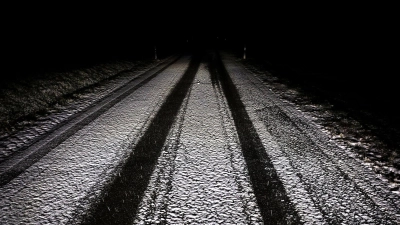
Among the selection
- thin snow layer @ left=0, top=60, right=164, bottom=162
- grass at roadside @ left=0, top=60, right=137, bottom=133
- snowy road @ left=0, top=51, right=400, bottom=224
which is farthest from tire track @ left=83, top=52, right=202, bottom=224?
grass at roadside @ left=0, top=60, right=137, bottom=133

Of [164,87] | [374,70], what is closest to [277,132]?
[164,87]

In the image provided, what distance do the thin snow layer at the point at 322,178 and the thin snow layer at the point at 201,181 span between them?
551 millimetres

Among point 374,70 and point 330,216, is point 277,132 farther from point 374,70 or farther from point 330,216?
point 374,70

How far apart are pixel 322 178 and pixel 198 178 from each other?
63.3 inches

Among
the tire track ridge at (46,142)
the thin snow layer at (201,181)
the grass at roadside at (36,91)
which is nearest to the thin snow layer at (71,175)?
the tire track ridge at (46,142)

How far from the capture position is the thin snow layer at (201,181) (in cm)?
269

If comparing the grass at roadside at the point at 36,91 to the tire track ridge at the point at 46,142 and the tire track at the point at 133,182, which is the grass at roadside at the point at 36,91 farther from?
the tire track at the point at 133,182

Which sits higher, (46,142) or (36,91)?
(36,91)

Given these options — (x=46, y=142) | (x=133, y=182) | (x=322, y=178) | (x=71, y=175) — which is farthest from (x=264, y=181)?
(x=46, y=142)

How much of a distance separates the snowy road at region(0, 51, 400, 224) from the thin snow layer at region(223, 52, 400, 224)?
12mm

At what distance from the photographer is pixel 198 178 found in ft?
11.2

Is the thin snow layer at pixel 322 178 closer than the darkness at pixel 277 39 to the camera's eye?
Yes

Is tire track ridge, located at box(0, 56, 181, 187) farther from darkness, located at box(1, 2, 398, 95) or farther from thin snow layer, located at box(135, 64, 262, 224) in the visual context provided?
darkness, located at box(1, 2, 398, 95)

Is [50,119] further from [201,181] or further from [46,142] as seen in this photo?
[201,181]
